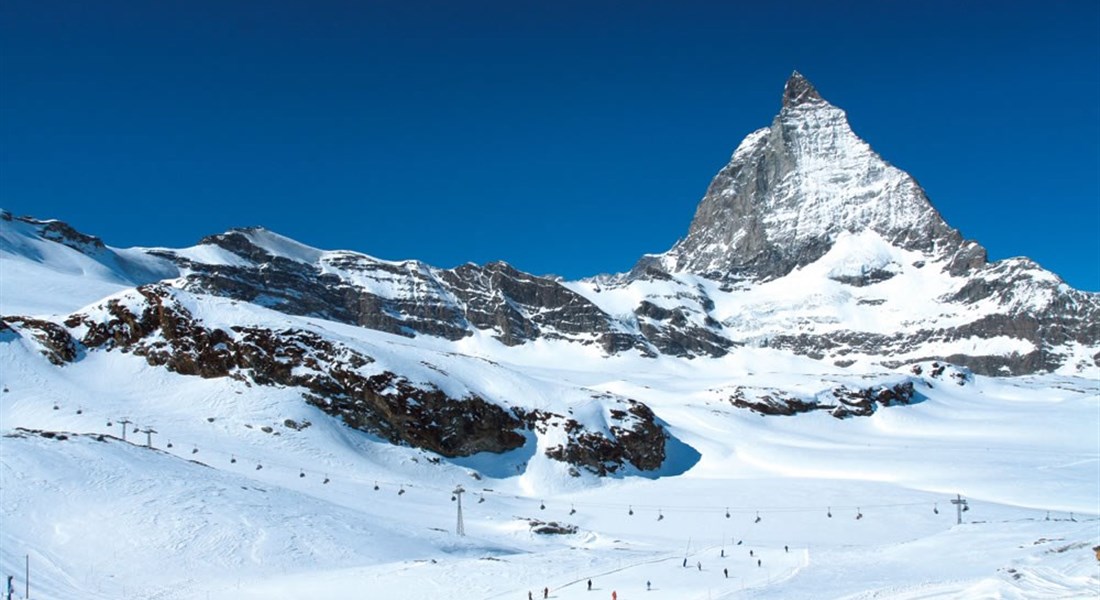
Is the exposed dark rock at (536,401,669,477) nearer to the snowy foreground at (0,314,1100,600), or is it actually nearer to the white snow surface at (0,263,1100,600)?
the white snow surface at (0,263,1100,600)

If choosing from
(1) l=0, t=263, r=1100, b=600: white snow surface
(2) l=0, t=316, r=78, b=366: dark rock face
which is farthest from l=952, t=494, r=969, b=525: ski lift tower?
(2) l=0, t=316, r=78, b=366: dark rock face

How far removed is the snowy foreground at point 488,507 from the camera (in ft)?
126

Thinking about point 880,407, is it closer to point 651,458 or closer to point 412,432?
point 651,458

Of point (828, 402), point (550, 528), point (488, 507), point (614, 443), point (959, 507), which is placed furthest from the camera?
point (828, 402)

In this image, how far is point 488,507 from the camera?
67.4 meters

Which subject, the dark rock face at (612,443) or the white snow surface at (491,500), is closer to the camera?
the white snow surface at (491,500)

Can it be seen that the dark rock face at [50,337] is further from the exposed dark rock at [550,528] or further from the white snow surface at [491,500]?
the exposed dark rock at [550,528]

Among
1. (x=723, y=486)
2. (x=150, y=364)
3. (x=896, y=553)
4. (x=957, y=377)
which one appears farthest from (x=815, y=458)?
(x=957, y=377)

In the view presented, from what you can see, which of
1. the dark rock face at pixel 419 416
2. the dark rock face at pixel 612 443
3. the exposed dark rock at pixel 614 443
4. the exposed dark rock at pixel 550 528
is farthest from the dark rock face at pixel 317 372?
the exposed dark rock at pixel 550 528

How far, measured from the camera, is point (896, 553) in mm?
42906

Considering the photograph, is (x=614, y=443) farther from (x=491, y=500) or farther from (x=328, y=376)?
(x=328, y=376)

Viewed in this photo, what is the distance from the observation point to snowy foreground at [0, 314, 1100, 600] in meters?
38.5

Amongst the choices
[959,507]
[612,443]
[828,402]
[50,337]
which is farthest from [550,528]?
[828,402]

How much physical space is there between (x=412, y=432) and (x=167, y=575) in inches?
1638
